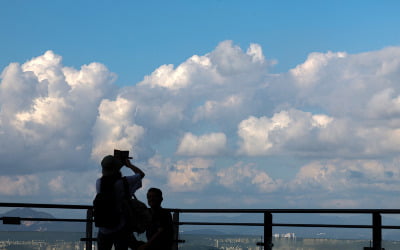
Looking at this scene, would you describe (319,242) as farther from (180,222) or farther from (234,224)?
(180,222)

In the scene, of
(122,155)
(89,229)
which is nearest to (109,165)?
(122,155)

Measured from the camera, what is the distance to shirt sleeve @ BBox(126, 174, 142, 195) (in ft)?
21.8

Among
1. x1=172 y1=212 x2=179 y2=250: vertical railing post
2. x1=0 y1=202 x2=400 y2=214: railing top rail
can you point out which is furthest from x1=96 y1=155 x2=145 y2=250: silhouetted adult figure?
x1=172 y1=212 x2=179 y2=250: vertical railing post

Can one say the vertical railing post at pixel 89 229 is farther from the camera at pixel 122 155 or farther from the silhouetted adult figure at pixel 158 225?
the silhouetted adult figure at pixel 158 225

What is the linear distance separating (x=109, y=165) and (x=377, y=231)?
451cm

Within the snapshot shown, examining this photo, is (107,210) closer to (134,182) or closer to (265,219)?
(134,182)

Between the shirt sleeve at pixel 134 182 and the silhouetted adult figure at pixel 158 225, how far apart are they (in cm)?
16

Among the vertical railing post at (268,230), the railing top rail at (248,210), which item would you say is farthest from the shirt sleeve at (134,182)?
the vertical railing post at (268,230)

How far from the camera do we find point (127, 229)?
6.71m

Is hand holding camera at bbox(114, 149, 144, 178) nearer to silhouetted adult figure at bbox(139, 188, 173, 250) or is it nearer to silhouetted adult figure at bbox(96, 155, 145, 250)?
silhouetted adult figure at bbox(96, 155, 145, 250)

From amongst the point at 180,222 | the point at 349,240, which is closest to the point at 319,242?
the point at 349,240

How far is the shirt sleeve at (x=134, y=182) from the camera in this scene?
6637mm

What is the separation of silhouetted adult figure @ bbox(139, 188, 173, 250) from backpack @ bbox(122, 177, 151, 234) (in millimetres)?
94

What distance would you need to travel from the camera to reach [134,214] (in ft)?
21.9
